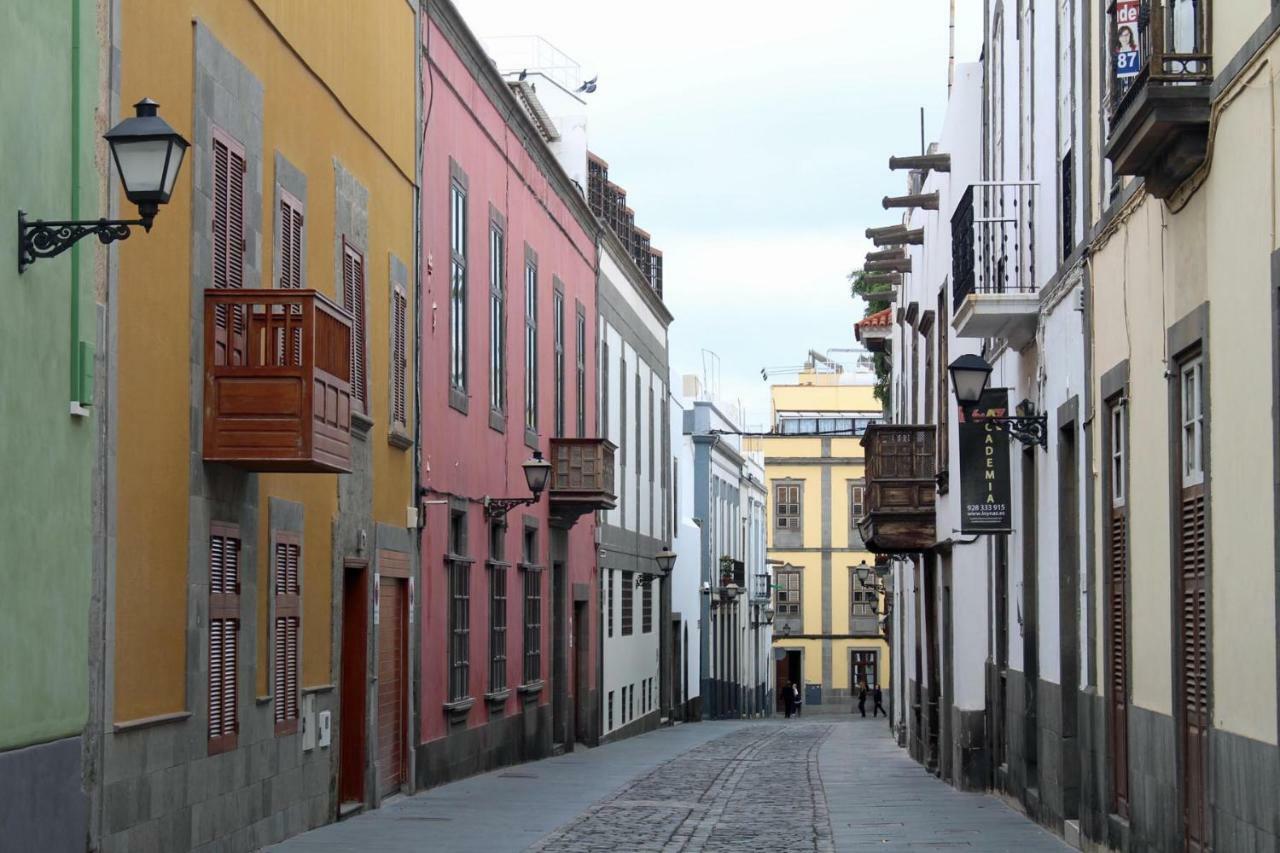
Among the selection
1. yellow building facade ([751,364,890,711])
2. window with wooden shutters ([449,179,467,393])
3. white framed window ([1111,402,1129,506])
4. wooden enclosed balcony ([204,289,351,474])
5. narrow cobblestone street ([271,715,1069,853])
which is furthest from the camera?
yellow building facade ([751,364,890,711])

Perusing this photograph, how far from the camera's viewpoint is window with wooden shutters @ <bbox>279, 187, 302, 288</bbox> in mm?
15141

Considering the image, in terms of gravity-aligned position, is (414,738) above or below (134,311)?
below

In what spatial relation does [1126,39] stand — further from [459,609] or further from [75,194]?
[459,609]

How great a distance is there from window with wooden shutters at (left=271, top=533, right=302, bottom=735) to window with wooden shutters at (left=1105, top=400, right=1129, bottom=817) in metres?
6.11

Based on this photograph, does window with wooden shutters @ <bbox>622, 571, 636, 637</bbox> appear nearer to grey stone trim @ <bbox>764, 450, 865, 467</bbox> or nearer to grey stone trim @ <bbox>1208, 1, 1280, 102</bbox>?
grey stone trim @ <bbox>1208, 1, 1280, 102</bbox>

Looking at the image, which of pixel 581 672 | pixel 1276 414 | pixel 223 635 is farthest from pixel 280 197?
pixel 581 672

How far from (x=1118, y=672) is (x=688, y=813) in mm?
6724

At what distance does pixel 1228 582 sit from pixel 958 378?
664 cm

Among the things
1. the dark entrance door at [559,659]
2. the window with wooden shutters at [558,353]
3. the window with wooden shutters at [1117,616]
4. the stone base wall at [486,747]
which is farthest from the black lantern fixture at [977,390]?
the dark entrance door at [559,659]

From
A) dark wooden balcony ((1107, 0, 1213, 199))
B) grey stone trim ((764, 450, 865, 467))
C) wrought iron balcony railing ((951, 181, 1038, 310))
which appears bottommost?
dark wooden balcony ((1107, 0, 1213, 199))

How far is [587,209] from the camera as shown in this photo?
3244cm

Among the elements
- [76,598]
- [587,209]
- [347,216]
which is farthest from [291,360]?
[587,209]

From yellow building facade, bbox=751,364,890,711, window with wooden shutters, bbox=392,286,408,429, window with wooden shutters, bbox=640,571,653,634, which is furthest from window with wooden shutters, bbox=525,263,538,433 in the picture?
yellow building facade, bbox=751,364,890,711

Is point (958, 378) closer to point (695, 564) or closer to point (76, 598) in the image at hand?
point (76, 598)
